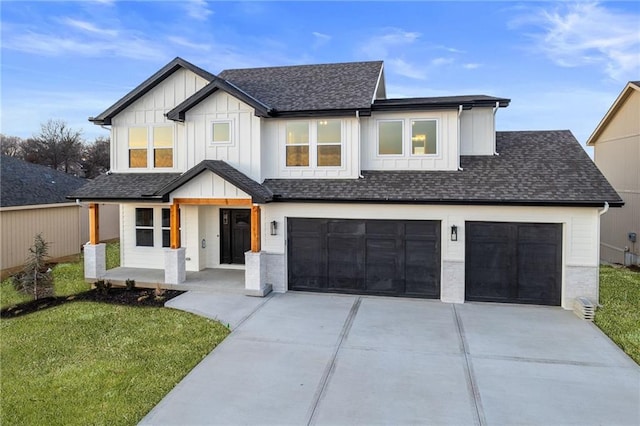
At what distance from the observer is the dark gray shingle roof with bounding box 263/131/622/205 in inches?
Result: 360

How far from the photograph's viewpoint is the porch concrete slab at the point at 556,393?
4.70 metres

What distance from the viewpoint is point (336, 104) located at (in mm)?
10719

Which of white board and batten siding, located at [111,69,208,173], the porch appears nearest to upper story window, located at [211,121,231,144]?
white board and batten siding, located at [111,69,208,173]

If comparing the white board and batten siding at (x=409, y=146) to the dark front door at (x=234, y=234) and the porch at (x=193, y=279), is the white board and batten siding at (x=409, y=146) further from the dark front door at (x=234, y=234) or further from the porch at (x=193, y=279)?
Answer: the porch at (x=193, y=279)

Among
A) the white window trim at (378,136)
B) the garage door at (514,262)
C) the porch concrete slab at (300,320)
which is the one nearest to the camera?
the porch concrete slab at (300,320)

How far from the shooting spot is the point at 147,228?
41.4 feet

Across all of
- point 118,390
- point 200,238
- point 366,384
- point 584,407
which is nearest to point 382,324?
point 366,384

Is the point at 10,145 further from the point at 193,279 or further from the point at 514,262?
the point at 514,262

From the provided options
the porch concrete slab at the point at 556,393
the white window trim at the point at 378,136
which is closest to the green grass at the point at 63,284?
the white window trim at the point at 378,136

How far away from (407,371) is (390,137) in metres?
6.82

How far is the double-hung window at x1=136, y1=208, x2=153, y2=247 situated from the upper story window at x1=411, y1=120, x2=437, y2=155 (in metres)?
8.78

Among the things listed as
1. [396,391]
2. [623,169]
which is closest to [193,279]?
[396,391]

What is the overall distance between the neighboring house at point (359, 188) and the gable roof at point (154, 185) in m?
0.05

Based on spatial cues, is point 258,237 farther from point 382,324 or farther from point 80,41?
point 80,41
